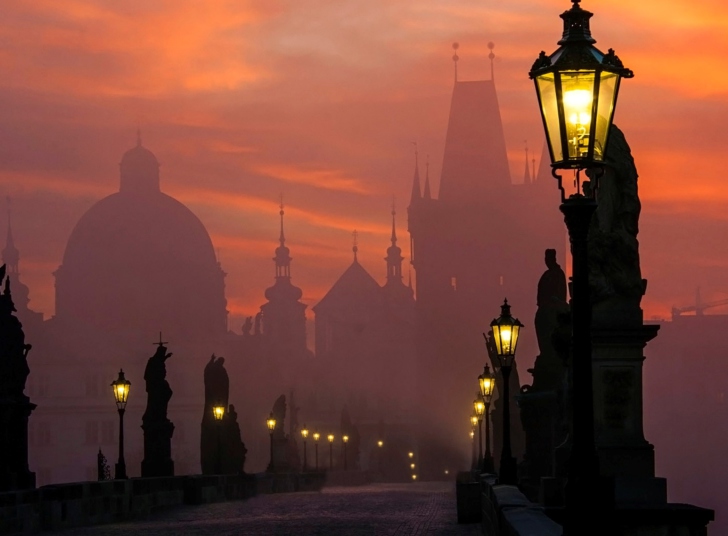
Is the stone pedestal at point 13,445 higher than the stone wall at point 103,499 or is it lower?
higher

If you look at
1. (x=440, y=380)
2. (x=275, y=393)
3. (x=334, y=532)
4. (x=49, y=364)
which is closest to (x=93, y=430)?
(x=49, y=364)

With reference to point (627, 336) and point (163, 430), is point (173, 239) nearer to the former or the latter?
point (163, 430)

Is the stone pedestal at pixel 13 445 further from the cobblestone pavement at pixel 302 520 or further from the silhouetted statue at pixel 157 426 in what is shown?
the silhouetted statue at pixel 157 426

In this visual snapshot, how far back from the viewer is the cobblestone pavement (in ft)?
89.2

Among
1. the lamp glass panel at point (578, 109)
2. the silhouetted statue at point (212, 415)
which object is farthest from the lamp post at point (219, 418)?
the lamp glass panel at point (578, 109)

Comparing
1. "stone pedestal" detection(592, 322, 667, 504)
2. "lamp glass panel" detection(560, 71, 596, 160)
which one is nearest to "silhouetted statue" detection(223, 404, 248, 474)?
"stone pedestal" detection(592, 322, 667, 504)

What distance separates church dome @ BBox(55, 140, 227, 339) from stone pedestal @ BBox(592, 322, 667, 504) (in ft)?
526

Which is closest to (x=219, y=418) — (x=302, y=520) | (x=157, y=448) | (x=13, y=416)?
(x=157, y=448)

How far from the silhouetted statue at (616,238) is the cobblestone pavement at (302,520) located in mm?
10161

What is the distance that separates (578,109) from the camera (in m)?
11.1

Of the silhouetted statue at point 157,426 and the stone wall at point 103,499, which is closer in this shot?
the stone wall at point 103,499

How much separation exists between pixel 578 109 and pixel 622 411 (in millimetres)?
5596

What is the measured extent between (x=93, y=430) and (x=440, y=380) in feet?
118

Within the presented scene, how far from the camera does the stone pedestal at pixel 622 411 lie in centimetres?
1589
